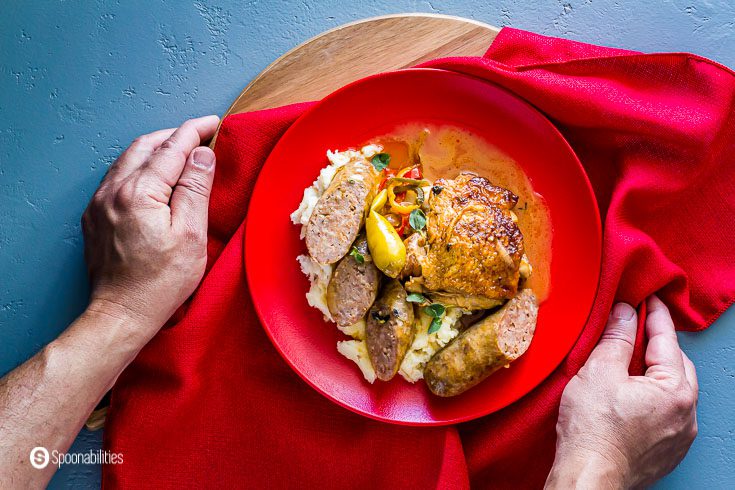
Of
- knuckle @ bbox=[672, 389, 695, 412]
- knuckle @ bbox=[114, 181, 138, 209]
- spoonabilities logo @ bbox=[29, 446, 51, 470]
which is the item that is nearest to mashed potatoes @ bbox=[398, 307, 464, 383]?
knuckle @ bbox=[672, 389, 695, 412]

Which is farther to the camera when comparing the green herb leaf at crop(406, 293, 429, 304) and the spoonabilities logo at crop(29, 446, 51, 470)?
the green herb leaf at crop(406, 293, 429, 304)

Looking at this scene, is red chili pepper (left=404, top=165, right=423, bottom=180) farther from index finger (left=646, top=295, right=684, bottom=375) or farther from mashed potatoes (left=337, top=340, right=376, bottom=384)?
index finger (left=646, top=295, right=684, bottom=375)

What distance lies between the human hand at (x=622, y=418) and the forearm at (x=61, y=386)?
2461 mm

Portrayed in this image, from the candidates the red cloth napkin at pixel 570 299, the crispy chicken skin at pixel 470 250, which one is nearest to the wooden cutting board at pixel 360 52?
the red cloth napkin at pixel 570 299

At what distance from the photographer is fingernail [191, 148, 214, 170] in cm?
371

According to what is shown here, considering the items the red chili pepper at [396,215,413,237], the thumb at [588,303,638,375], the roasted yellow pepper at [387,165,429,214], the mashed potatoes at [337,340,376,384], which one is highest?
the roasted yellow pepper at [387,165,429,214]

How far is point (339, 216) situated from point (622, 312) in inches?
69.6

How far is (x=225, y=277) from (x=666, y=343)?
2593 mm

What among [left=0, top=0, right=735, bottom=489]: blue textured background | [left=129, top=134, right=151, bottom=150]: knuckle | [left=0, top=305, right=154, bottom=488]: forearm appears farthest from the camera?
[left=0, top=0, right=735, bottom=489]: blue textured background

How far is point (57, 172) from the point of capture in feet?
13.4

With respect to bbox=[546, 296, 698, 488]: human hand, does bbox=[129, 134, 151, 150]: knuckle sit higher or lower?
higher

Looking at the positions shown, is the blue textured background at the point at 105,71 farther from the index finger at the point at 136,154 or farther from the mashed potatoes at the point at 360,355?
the mashed potatoes at the point at 360,355

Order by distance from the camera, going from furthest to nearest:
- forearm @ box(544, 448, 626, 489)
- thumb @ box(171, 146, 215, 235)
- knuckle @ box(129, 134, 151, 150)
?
knuckle @ box(129, 134, 151, 150) < thumb @ box(171, 146, 215, 235) < forearm @ box(544, 448, 626, 489)

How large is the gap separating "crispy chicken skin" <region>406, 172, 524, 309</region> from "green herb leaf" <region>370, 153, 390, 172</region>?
1.17 ft
